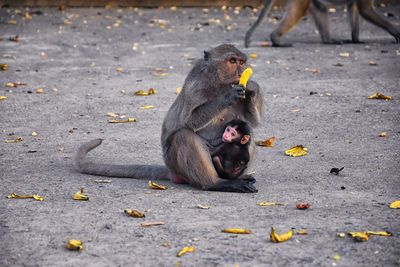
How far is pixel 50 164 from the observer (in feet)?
22.4

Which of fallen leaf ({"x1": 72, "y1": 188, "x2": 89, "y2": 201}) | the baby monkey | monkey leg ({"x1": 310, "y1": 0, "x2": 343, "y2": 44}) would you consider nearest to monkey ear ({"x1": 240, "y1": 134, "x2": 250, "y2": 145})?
the baby monkey

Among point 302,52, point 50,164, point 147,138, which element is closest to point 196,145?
point 50,164

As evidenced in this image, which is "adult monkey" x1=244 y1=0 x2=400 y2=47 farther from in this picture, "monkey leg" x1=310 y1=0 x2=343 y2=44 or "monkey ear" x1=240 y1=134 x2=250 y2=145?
"monkey ear" x1=240 y1=134 x2=250 y2=145

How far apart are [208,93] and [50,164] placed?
1.58 meters

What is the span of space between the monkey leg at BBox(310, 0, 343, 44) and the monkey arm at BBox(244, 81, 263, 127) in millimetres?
7291

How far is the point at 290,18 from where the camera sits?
43.1 feet

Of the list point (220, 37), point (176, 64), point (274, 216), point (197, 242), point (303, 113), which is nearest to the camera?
point (197, 242)

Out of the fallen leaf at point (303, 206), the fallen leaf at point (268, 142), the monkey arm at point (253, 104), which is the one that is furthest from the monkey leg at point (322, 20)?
the fallen leaf at point (303, 206)

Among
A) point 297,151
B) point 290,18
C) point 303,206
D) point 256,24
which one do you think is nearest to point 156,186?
point 303,206

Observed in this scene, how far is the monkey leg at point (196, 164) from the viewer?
575cm

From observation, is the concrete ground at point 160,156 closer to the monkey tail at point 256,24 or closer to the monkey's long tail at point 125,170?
the monkey's long tail at point 125,170

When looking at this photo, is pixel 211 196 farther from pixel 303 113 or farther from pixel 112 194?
pixel 303 113

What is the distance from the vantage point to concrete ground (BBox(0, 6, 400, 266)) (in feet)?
15.5

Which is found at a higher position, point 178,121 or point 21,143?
point 178,121
